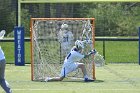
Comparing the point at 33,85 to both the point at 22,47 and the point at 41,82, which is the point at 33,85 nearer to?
the point at 41,82

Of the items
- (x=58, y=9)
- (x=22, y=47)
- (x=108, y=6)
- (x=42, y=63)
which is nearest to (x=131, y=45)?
(x=108, y=6)

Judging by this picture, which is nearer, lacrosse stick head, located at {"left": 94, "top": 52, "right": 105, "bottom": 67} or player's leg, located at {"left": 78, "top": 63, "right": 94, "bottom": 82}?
player's leg, located at {"left": 78, "top": 63, "right": 94, "bottom": 82}

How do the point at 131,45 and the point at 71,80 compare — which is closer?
the point at 71,80

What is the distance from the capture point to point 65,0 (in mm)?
22484

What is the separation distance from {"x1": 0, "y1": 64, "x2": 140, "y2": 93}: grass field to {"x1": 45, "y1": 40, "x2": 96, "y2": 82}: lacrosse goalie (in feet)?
0.80

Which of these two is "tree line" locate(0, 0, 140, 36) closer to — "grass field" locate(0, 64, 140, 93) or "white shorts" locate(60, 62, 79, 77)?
"grass field" locate(0, 64, 140, 93)

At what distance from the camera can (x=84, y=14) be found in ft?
94.1

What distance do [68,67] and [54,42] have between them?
126 cm

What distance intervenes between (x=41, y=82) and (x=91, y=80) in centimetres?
152

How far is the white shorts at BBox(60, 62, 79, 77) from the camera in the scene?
52.7ft

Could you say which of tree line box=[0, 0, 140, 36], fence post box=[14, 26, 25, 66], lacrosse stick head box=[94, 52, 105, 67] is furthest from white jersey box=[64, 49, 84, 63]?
tree line box=[0, 0, 140, 36]

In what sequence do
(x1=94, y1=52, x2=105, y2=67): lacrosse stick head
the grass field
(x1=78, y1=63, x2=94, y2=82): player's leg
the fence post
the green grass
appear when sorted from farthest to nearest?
1. the green grass
2. the fence post
3. (x1=94, y1=52, x2=105, y2=67): lacrosse stick head
4. (x1=78, y1=63, x2=94, y2=82): player's leg
5. the grass field

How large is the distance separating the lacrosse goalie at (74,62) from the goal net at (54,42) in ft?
1.32

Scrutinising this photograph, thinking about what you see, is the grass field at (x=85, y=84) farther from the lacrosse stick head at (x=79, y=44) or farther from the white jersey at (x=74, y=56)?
the lacrosse stick head at (x=79, y=44)
